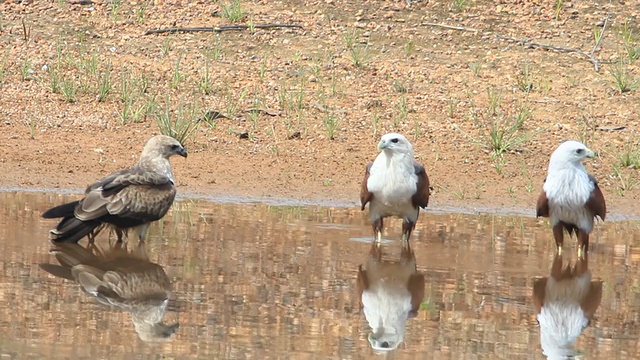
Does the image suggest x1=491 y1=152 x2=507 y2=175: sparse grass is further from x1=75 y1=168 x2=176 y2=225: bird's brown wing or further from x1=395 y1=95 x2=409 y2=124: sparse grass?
x1=75 y1=168 x2=176 y2=225: bird's brown wing

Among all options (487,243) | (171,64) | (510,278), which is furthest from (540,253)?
(171,64)

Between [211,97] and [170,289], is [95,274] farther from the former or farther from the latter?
[211,97]

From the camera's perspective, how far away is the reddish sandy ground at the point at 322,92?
45.1 ft

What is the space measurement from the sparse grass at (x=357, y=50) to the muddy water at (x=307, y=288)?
4.40 metres

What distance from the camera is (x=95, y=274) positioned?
9039 millimetres

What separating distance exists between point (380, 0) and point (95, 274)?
990 centimetres

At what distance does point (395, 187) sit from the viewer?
10773 mm

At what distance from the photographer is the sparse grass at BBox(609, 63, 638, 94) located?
15.9 m

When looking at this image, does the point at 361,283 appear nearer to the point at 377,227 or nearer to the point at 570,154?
the point at 377,227

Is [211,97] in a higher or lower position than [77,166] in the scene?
higher

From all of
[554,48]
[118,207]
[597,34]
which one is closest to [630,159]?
[554,48]

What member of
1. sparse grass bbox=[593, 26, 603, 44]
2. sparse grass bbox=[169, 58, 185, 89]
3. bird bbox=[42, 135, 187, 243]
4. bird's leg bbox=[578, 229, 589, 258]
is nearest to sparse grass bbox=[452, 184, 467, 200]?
bird's leg bbox=[578, 229, 589, 258]

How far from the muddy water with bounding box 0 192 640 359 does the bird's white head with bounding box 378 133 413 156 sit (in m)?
0.78

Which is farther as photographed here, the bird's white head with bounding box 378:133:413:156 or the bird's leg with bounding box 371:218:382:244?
the bird's leg with bounding box 371:218:382:244
